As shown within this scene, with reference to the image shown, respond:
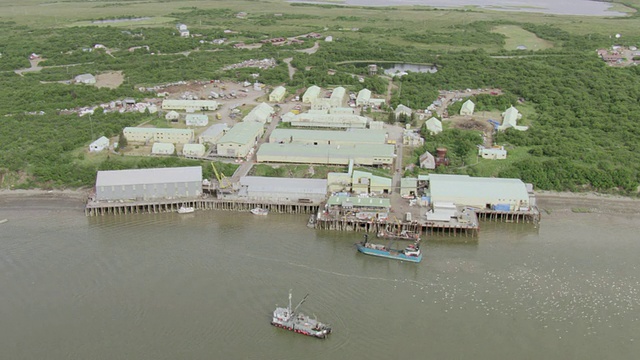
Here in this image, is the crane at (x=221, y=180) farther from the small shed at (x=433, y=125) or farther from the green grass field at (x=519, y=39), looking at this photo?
the green grass field at (x=519, y=39)

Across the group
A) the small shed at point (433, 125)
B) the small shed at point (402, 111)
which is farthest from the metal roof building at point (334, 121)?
the small shed at point (433, 125)

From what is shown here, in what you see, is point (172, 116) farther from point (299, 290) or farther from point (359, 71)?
point (299, 290)

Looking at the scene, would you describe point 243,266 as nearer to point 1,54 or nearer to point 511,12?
point 1,54

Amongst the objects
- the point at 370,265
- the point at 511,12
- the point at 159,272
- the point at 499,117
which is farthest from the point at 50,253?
the point at 511,12

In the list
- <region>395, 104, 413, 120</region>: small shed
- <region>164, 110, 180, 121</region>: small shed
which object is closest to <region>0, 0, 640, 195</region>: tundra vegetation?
<region>395, 104, 413, 120</region>: small shed

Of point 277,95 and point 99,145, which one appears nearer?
point 99,145

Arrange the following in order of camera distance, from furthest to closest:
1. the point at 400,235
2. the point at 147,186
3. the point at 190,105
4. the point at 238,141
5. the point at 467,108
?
the point at 190,105 < the point at 467,108 < the point at 238,141 < the point at 147,186 < the point at 400,235

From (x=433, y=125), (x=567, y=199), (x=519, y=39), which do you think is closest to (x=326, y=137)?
(x=433, y=125)

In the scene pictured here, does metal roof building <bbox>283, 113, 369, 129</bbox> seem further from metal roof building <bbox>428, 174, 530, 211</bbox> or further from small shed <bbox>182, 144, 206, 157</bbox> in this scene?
metal roof building <bbox>428, 174, 530, 211</bbox>
